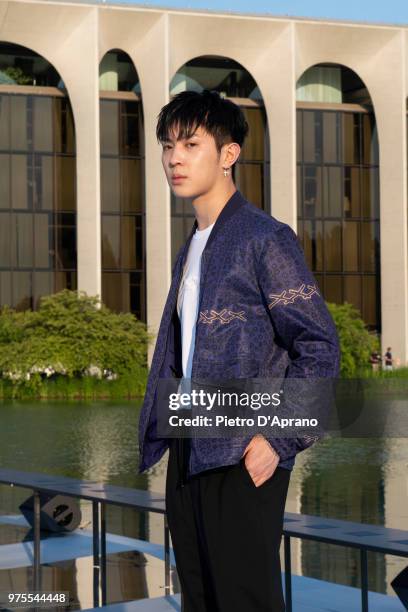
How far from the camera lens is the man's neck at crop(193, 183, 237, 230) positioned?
11.1 ft

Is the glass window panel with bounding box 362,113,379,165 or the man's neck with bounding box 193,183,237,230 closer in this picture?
the man's neck with bounding box 193,183,237,230

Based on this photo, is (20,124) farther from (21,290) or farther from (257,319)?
(257,319)

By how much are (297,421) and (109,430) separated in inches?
857

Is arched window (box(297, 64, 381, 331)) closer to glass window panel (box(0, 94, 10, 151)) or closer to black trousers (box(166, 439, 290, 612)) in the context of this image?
glass window panel (box(0, 94, 10, 151))

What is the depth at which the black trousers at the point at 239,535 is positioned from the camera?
3.10 m

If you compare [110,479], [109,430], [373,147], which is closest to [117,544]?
[110,479]

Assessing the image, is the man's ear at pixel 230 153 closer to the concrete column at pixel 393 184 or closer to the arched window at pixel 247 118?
the arched window at pixel 247 118

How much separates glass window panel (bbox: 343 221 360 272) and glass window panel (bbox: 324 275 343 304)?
685mm

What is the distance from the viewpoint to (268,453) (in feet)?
9.99

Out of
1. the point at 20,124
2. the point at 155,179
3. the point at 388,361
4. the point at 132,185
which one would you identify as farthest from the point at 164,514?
the point at 132,185

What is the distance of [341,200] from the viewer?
5034cm

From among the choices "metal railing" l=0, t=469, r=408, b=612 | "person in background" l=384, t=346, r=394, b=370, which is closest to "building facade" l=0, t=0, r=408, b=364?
"person in background" l=384, t=346, r=394, b=370

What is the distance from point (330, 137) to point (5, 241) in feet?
47.4

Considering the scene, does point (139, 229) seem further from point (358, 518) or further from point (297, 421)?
point (297, 421)
